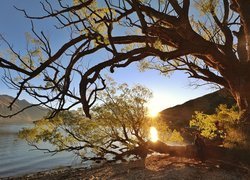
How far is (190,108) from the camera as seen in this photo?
2606 inches

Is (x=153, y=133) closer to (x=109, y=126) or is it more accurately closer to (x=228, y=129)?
(x=109, y=126)

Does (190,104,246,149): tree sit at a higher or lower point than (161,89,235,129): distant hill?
lower

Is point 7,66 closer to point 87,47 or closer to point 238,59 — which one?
point 87,47

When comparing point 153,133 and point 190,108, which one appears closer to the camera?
point 153,133

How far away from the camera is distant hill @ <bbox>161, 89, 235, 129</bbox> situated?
6072 cm

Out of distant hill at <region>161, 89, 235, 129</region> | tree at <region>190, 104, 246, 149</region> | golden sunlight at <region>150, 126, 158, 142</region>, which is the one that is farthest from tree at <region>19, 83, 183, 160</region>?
distant hill at <region>161, 89, 235, 129</region>

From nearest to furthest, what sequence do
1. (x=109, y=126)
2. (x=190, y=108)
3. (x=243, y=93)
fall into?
(x=243, y=93) → (x=109, y=126) → (x=190, y=108)

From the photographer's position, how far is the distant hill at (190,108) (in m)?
60.7

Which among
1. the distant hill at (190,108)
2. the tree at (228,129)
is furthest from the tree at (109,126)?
the distant hill at (190,108)

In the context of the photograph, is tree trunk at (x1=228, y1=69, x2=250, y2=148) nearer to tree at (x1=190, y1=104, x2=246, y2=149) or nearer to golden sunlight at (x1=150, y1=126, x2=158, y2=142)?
tree at (x1=190, y1=104, x2=246, y2=149)

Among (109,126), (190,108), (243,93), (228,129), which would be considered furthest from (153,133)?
(190,108)

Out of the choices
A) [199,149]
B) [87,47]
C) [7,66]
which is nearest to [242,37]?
[199,149]

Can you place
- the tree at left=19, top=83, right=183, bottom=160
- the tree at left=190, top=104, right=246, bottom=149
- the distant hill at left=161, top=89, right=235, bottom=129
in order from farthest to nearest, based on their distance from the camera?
the distant hill at left=161, top=89, right=235, bottom=129 < the tree at left=19, top=83, right=183, bottom=160 < the tree at left=190, top=104, right=246, bottom=149

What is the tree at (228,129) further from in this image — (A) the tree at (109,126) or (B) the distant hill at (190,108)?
(B) the distant hill at (190,108)
